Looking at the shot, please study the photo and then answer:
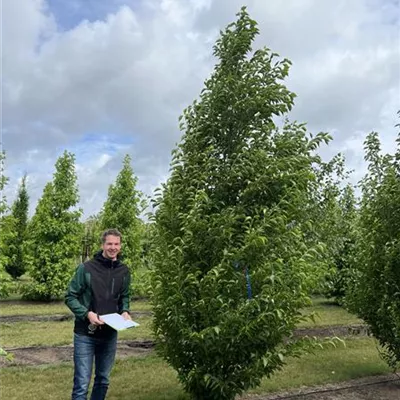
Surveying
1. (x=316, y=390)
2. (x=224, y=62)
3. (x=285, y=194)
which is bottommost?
(x=316, y=390)

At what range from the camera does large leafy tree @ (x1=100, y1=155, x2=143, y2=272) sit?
67.3ft

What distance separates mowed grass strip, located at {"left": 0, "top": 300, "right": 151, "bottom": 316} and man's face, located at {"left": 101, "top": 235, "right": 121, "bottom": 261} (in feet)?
37.4

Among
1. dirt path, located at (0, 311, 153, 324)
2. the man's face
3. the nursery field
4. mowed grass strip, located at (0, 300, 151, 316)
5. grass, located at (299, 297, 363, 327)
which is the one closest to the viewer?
the man's face

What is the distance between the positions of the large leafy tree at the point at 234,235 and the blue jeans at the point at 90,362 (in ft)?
1.83

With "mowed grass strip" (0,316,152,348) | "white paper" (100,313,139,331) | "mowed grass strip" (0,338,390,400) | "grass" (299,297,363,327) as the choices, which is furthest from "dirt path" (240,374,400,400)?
"mowed grass strip" (0,316,152,348)

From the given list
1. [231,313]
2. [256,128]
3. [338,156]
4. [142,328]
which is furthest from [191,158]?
[142,328]

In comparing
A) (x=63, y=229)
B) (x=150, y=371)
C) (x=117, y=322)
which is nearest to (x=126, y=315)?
(x=117, y=322)

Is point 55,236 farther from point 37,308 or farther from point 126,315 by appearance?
point 126,315

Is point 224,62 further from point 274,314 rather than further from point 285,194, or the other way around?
point 274,314

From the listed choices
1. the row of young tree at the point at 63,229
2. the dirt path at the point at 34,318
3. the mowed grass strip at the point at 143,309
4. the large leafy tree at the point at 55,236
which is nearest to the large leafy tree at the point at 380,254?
the mowed grass strip at the point at 143,309

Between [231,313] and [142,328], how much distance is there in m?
8.48

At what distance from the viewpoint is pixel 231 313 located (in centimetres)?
447

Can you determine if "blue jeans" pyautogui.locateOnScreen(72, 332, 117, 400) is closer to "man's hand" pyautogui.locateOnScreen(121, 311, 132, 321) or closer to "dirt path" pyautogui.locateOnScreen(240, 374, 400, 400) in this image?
"man's hand" pyautogui.locateOnScreen(121, 311, 132, 321)

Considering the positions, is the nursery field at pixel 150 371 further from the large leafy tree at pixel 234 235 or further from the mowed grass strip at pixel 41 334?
the large leafy tree at pixel 234 235
